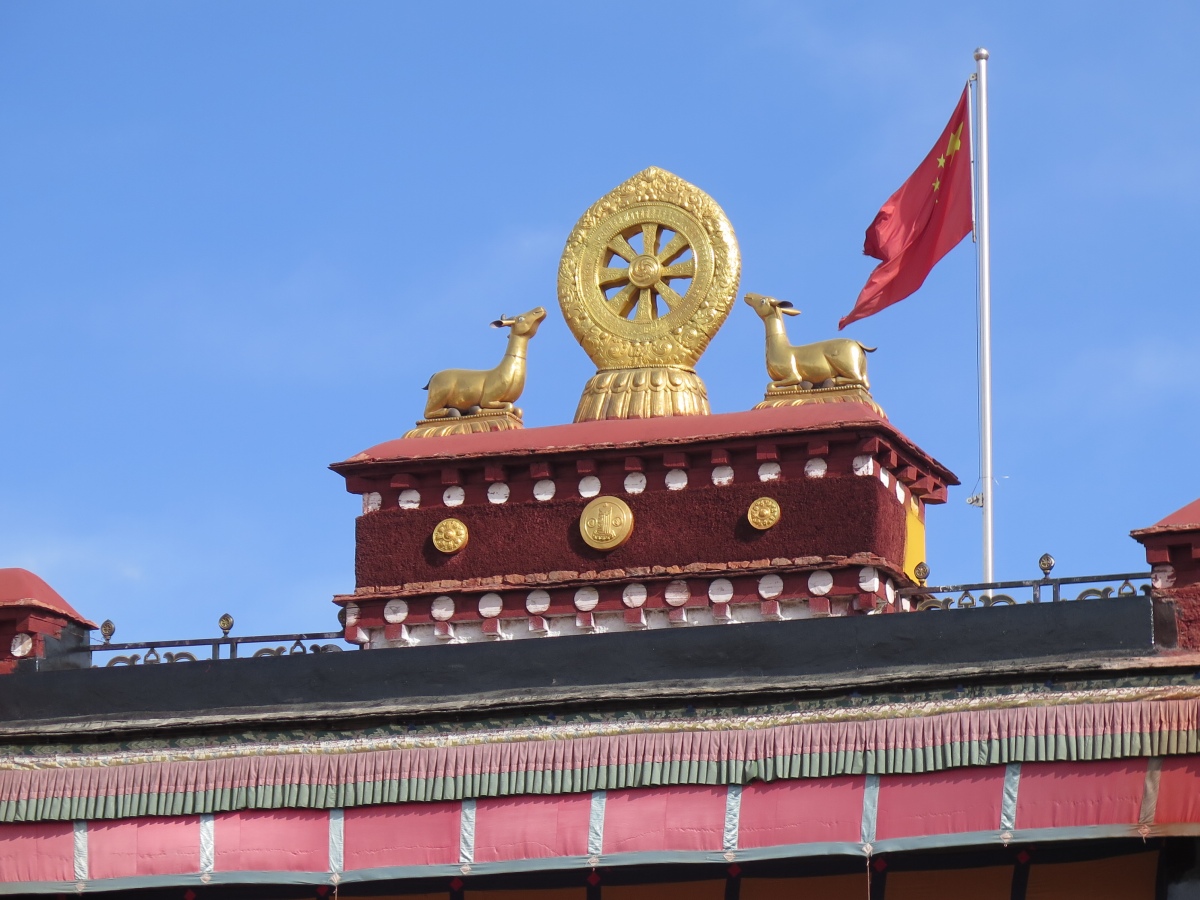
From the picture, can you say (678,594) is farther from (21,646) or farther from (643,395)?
(21,646)

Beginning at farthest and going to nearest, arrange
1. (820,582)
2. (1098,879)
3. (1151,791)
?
(820,582) → (1098,879) → (1151,791)

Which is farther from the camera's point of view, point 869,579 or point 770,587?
point 770,587

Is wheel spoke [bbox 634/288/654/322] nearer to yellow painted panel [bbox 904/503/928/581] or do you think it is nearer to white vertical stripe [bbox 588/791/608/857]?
yellow painted panel [bbox 904/503/928/581]

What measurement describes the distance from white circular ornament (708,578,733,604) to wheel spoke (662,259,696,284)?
3.30m

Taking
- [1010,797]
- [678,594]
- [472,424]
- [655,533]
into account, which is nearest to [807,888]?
[1010,797]

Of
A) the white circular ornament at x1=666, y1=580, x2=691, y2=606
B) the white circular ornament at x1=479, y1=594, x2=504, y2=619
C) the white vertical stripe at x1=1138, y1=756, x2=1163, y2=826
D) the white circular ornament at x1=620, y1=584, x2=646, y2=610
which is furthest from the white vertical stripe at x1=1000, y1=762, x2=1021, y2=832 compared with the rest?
the white circular ornament at x1=479, y1=594, x2=504, y2=619

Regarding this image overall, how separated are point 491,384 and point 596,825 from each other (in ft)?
17.6

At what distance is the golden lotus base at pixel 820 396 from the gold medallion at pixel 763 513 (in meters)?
1.01

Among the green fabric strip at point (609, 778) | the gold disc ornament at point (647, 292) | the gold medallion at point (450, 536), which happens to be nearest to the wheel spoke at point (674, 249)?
the gold disc ornament at point (647, 292)

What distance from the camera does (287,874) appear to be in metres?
20.6

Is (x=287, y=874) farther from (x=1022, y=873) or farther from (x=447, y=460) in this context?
(x=1022, y=873)

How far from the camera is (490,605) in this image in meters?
22.5

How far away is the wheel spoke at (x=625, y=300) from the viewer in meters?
23.8

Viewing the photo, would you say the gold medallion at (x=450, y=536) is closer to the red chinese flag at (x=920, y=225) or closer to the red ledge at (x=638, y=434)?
the red ledge at (x=638, y=434)
